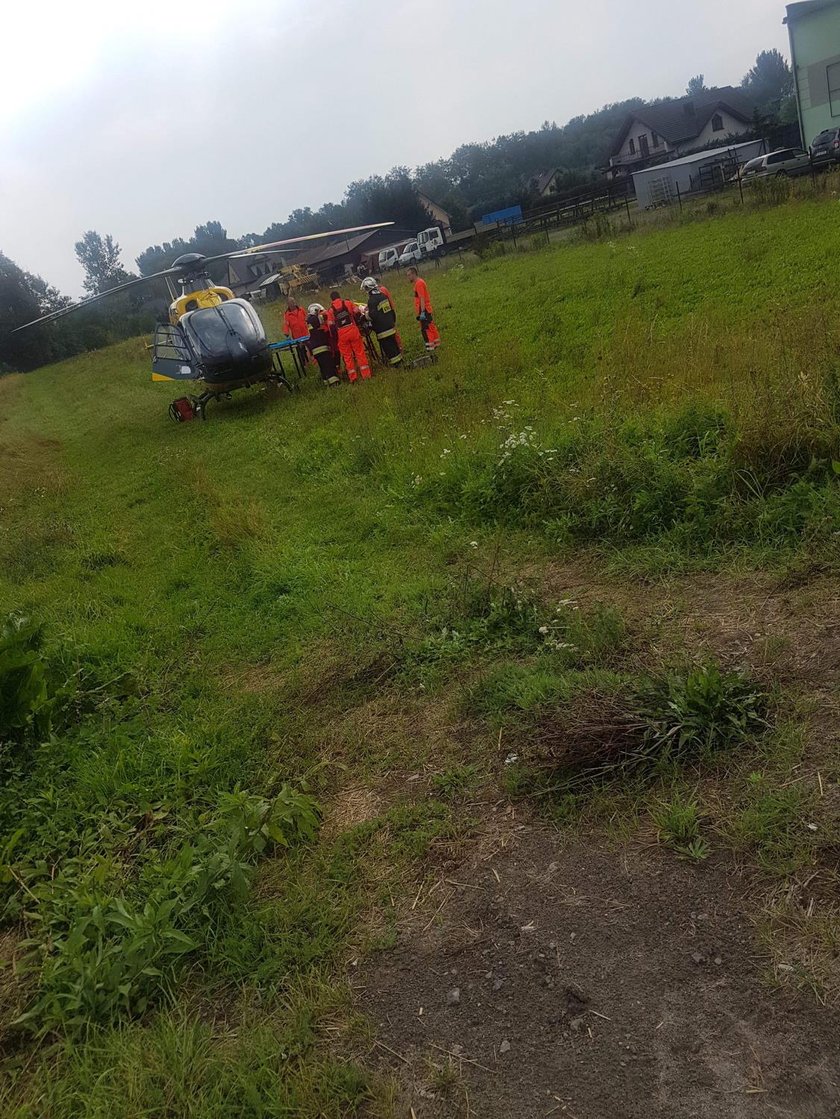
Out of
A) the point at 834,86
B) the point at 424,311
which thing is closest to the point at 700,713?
the point at 424,311

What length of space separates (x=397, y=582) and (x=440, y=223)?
58.0 m

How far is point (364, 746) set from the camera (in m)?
4.07

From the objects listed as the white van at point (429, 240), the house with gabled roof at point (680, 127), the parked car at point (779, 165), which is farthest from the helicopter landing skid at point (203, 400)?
the house with gabled roof at point (680, 127)

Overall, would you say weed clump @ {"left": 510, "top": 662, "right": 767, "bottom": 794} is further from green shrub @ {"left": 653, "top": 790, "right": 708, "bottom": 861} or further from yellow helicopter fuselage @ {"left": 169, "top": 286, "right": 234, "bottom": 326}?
yellow helicopter fuselage @ {"left": 169, "top": 286, "right": 234, "bottom": 326}

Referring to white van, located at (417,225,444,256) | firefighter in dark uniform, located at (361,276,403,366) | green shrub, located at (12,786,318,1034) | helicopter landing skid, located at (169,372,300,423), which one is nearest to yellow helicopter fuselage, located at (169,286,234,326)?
helicopter landing skid, located at (169,372,300,423)

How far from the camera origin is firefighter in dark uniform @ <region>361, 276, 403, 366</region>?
1359cm

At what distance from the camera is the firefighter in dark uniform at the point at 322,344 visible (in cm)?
1431

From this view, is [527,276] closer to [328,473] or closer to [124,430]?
[124,430]

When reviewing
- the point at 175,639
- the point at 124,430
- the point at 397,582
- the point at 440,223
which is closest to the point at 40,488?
the point at 124,430

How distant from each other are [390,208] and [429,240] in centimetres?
1023

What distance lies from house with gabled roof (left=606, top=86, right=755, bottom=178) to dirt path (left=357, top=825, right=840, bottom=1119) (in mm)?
61542

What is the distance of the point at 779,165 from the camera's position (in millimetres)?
29484

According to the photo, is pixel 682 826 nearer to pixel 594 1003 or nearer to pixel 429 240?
pixel 594 1003

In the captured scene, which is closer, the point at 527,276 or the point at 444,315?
the point at 444,315
